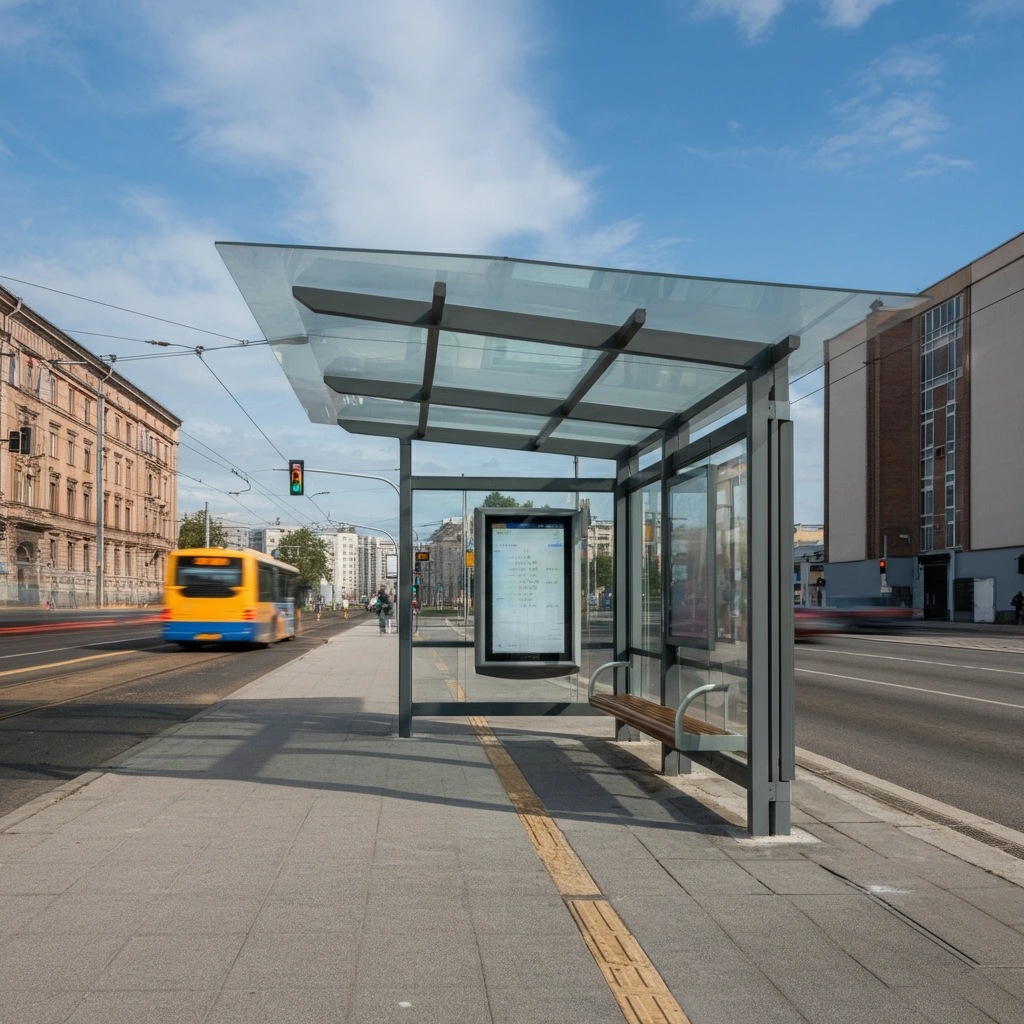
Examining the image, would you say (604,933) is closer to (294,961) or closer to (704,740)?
(294,961)

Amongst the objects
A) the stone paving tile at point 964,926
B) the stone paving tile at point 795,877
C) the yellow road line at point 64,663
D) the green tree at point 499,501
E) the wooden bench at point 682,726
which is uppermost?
the green tree at point 499,501

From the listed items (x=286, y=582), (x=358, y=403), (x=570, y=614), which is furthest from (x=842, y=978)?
(x=286, y=582)

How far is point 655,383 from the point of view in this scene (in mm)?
7984

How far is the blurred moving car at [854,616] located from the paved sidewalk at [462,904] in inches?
1138

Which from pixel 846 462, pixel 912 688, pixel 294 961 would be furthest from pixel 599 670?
pixel 846 462

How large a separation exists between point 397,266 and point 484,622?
450 cm

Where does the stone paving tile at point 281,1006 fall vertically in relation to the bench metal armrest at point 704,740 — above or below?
below

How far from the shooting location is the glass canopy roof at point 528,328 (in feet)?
20.1

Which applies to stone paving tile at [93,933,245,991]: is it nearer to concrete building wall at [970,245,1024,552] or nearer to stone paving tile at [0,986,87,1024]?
stone paving tile at [0,986,87,1024]

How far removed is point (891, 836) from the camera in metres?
6.44

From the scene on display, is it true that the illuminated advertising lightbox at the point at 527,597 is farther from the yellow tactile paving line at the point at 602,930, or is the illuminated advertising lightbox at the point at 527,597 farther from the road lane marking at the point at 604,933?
the road lane marking at the point at 604,933

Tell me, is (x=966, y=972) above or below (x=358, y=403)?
below

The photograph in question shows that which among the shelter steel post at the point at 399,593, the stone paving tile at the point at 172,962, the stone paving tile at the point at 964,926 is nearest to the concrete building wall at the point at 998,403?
the shelter steel post at the point at 399,593

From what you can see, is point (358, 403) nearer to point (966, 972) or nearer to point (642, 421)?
point (642, 421)
